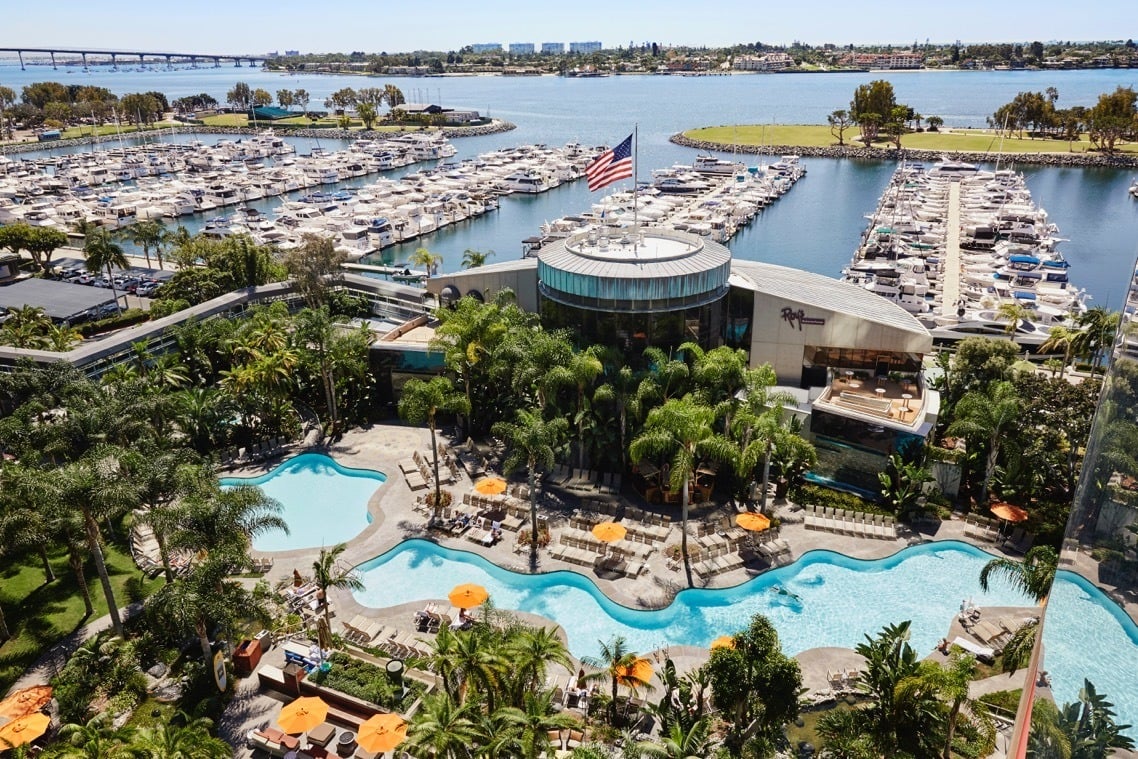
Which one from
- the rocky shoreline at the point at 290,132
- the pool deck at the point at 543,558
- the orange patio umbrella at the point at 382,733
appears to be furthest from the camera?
the rocky shoreline at the point at 290,132

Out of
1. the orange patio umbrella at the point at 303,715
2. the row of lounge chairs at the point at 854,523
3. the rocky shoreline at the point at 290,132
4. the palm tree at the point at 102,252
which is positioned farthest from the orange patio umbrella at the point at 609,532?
the rocky shoreline at the point at 290,132

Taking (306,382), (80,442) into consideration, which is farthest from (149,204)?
(80,442)

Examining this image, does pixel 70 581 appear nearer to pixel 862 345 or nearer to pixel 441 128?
pixel 862 345

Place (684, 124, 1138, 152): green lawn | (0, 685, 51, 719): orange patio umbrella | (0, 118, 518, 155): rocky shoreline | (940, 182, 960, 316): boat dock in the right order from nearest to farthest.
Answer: (0, 685, 51, 719): orange patio umbrella
(940, 182, 960, 316): boat dock
(684, 124, 1138, 152): green lawn
(0, 118, 518, 155): rocky shoreline

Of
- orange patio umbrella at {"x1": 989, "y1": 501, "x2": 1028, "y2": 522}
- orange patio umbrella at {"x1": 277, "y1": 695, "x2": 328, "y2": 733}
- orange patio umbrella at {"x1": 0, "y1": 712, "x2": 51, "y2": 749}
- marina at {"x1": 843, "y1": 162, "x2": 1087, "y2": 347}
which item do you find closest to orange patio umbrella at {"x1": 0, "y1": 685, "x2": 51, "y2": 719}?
orange patio umbrella at {"x1": 0, "y1": 712, "x2": 51, "y2": 749}

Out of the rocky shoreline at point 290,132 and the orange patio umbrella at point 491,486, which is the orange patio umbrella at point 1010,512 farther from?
the rocky shoreline at point 290,132

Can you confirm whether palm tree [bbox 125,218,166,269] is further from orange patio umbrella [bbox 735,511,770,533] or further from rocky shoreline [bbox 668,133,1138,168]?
rocky shoreline [bbox 668,133,1138,168]
